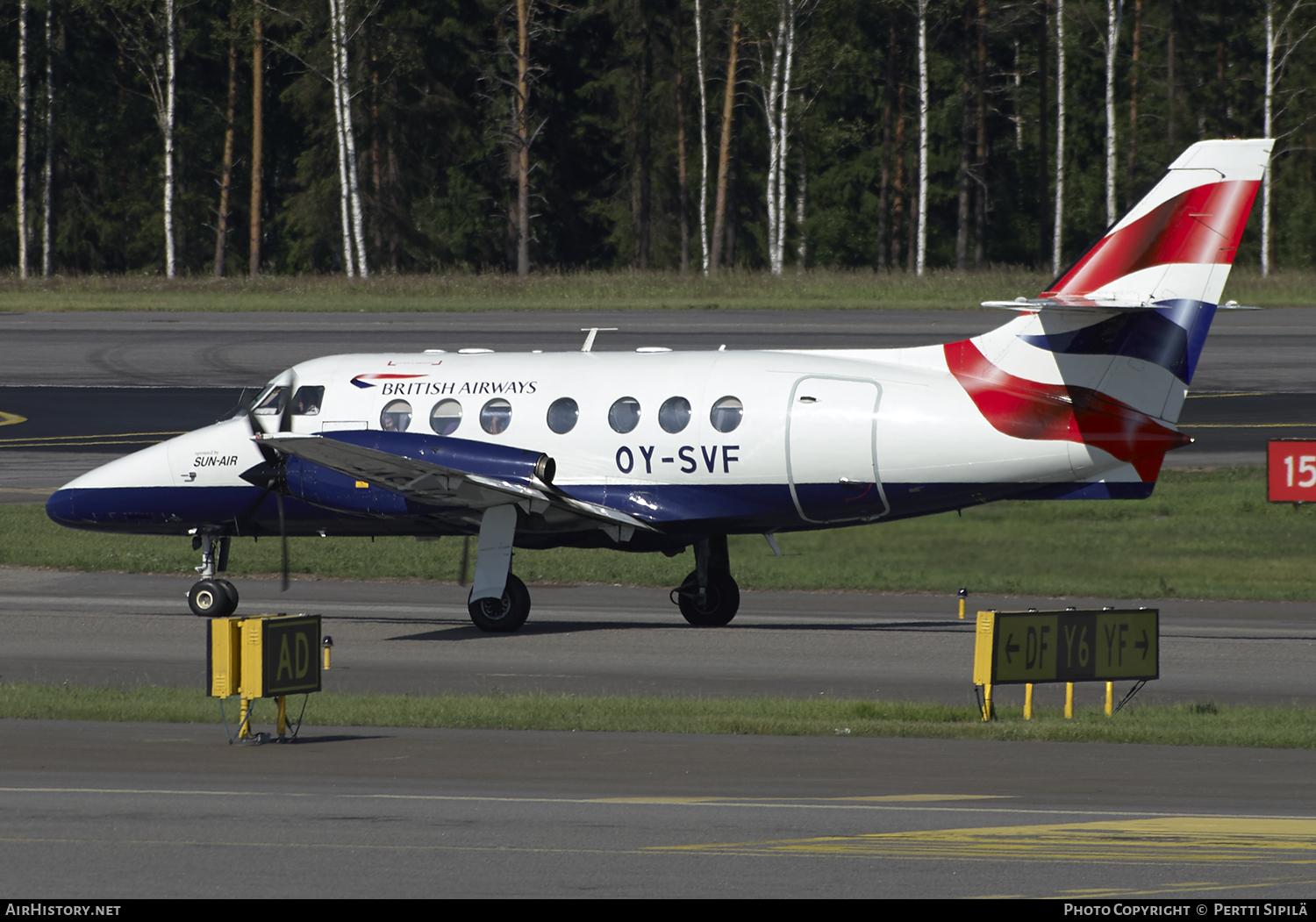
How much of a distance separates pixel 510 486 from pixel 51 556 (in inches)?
430

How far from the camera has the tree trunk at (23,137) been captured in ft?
264

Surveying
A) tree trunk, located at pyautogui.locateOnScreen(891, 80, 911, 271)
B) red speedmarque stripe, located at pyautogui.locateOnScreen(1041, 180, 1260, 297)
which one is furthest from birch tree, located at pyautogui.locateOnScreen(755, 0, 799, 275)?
red speedmarque stripe, located at pyautogui.locateOnScreen(1041, 180, 1260, 297)

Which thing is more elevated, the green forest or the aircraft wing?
the green forest

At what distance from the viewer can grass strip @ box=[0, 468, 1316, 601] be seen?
80.3 feet

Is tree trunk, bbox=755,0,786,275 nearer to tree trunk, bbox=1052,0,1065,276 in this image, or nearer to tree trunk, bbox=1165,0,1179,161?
tree trunk, bbox=1052,0,1065,276

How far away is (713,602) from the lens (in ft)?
74.6

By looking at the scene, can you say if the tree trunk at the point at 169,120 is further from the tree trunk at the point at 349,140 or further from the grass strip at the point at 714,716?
the grass strip at the point at 714,716

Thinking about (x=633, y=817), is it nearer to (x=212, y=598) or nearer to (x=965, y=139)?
(x=212, y=598)

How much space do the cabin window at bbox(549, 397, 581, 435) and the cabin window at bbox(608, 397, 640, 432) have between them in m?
0.50

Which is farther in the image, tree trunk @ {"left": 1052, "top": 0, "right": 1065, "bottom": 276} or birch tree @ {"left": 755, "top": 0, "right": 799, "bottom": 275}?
tree trunk @ {"left": 1052, "top": 0, "right": 1065, "bottom": 276}

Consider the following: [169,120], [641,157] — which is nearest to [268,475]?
[169,120]

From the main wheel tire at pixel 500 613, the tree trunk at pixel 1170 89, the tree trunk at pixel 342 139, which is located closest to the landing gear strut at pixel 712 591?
the main wheel tire at pixel 500 613

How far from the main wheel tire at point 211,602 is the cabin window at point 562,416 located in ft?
16.1

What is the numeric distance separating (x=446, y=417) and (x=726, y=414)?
3825mm
